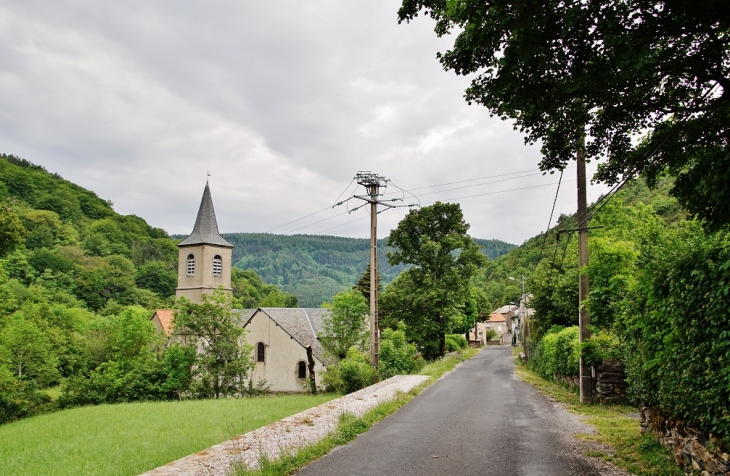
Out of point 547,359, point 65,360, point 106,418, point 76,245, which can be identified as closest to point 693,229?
point 547,359

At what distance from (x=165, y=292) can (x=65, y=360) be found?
127 feet

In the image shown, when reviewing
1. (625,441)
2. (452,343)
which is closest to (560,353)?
(625,441)

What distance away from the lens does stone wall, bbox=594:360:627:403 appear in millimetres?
13578

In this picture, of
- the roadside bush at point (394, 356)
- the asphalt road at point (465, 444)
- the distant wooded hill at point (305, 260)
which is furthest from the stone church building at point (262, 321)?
the distant wooded hill at point (305, 260)

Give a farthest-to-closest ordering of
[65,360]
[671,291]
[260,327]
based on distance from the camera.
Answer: [65,360], [260,327], [671,291]

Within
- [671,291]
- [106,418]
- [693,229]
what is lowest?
[106,418]

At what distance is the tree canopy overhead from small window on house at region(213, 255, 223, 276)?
4080 cm

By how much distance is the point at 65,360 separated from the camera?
4266 centimetres

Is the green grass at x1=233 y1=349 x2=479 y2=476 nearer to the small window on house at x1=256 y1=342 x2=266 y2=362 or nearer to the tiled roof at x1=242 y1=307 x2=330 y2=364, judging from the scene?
the tiled roof at x1=242 y1=307 x2=330 y2=364

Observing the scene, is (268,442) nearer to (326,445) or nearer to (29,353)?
(326,445)

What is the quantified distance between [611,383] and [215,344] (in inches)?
969

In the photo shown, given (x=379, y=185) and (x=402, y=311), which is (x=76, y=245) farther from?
(x=379, y=185)

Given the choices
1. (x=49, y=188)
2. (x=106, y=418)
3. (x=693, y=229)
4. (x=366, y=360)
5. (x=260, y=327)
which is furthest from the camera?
(x=49, y=188)

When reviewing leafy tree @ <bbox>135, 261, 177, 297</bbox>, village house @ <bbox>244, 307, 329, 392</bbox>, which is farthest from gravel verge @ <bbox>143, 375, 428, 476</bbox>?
leafy tree @ <bbox>135, 261, 177, 297</bbox>
